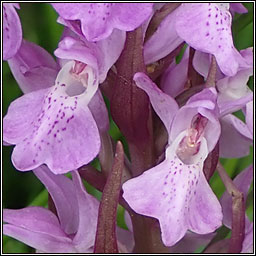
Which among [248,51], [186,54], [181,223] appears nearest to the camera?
[181,223]

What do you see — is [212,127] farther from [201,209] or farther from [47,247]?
[47,247]

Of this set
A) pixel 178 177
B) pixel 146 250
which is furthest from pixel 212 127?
pixel 146 250

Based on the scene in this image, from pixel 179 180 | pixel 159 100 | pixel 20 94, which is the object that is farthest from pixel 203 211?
pixel 20 94

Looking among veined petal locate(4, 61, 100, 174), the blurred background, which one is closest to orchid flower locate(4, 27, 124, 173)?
veined petal locate(4, 61, 100, 174)

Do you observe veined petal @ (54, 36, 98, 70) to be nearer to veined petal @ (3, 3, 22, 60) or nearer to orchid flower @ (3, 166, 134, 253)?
veined petal @ (3, 3, 22, 60)

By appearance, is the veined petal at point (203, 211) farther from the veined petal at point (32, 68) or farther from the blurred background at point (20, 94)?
the blurred background at point (20, 94)

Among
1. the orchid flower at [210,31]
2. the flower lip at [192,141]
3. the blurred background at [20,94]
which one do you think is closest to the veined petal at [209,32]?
the orchid flower at [210,31]
